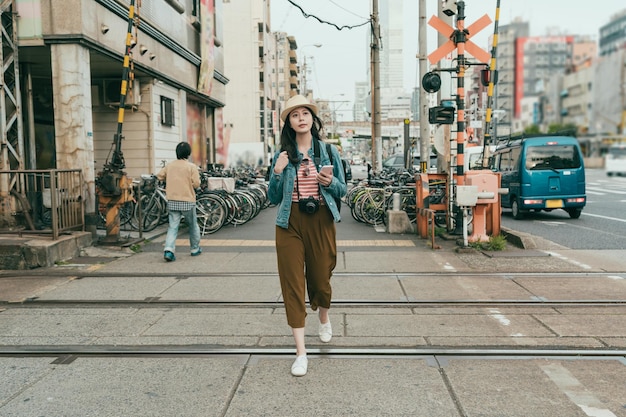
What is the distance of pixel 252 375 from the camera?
395 cm

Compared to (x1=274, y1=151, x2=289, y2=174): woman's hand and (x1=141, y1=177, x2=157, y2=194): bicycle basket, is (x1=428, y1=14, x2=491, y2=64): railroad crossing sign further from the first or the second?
(x1=274, y1=151, x2=289, y2=174): woman's hand

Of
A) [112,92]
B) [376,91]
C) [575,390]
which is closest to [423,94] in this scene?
[376,91]

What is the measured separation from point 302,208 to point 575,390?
209 centimetres

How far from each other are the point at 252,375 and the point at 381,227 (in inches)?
348

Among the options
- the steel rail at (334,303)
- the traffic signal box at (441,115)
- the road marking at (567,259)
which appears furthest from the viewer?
the traffic signal box at (441,115)

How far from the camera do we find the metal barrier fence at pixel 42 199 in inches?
341

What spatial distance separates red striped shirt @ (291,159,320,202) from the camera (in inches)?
162

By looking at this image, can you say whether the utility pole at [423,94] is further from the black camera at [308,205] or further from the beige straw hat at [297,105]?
the black camera at [308,205]

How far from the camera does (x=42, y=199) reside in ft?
29.1

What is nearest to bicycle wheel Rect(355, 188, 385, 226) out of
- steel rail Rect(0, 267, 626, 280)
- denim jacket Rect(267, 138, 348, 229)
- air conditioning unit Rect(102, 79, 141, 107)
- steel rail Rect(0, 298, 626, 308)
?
steel rail Rect(0, 267, 626, 280)

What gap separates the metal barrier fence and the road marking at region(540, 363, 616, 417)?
6.97 meters

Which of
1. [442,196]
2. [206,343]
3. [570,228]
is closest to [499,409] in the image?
[206,343]

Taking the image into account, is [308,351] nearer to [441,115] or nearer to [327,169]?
[327,169]

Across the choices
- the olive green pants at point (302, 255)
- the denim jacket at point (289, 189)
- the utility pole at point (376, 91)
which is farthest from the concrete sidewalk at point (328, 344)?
the utility pole at point (376, 91)
